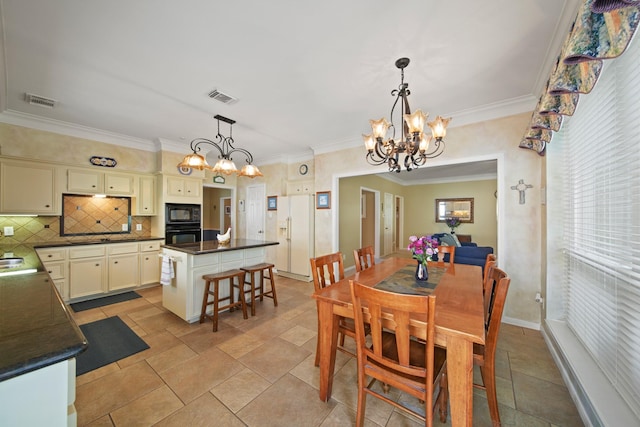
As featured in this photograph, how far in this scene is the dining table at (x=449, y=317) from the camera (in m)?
1.21

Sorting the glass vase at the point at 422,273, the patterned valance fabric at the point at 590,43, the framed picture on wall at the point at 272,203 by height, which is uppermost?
the patterned valance fabric at the point at 590,43

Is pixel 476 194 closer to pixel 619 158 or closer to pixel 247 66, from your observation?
pixel 619 158

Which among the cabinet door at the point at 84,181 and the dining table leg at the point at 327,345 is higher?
the cabinet door at the point at 84,181

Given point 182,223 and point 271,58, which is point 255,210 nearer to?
point 182,223

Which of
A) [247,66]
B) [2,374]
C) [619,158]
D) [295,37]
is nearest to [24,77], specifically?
[247,66]

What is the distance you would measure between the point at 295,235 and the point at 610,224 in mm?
4301

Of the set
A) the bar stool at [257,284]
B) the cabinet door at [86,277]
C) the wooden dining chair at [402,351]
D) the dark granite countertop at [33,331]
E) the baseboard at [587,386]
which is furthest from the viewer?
the cabinet door at [86,277]

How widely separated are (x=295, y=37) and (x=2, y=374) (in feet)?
7.54

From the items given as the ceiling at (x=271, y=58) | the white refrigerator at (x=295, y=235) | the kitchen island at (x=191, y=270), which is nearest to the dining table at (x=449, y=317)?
the kitchen island at (x=191, y=270)

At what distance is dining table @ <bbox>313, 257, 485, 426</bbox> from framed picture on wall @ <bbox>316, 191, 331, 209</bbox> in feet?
6.66

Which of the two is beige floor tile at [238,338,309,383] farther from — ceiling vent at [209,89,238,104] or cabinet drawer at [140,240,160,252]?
cabinet drawer at [140,240,160,252]

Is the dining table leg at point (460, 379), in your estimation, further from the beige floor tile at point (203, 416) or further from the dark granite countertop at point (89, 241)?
the dark granite countertop at point (89, 241)

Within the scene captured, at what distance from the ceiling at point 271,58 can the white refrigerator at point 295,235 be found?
2022mm

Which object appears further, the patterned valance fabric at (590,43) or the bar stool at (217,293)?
the bar stool at (217,293)
